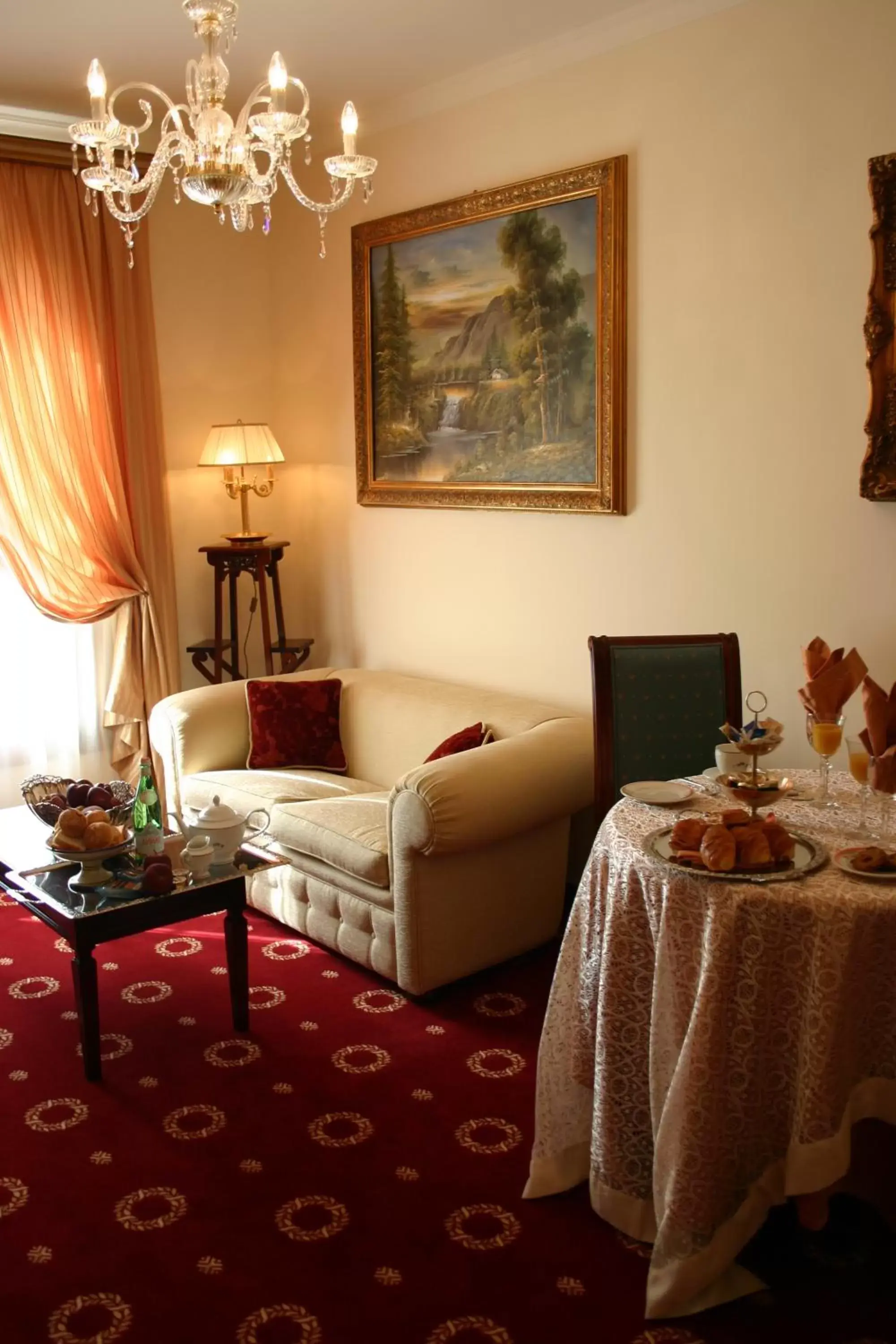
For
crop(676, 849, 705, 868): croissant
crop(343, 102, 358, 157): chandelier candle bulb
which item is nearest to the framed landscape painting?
crop(343, 102, 358, 157): chandelier candle bulb

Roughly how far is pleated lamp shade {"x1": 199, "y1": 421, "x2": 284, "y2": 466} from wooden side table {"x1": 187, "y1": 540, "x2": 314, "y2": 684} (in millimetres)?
385

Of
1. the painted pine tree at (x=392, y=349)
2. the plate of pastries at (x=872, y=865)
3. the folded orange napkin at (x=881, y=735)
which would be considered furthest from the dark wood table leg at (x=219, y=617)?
the plate of pastries at (x=872, y=865)

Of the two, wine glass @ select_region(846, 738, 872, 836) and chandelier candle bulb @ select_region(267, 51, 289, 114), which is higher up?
chandelier candle bulb @ select_region(267, 51, 289, 114)

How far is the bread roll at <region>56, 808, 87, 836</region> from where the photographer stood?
320 cm

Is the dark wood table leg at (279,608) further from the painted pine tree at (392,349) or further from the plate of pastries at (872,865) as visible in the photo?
the plate of pastries at (872,865)

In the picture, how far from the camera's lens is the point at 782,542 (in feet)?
11.7

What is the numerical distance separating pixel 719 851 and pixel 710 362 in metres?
2.03

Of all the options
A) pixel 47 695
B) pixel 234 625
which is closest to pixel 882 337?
pixel 234 625

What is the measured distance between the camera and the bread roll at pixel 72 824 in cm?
320

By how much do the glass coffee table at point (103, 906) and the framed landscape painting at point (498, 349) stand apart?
181 centimetres

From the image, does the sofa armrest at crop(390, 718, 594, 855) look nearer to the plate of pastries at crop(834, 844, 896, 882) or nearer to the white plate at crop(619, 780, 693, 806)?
the white plate at crop(619, 780, 693, 806)

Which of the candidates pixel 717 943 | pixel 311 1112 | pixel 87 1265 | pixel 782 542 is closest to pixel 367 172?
pixel 782 542

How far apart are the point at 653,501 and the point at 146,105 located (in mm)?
1957

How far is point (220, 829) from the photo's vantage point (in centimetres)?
340
